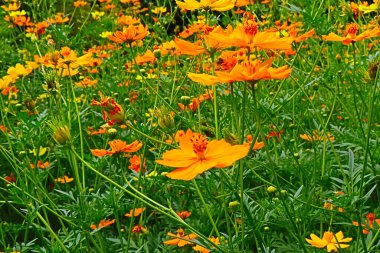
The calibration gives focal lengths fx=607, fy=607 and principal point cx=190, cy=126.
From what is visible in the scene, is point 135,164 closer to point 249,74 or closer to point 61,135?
point 61,135

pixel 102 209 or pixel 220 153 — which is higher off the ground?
pixel 220 153

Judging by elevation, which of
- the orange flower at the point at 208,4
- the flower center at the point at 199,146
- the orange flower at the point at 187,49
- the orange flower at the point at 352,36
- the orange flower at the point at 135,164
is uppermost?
the orange flower at the point at 208,4

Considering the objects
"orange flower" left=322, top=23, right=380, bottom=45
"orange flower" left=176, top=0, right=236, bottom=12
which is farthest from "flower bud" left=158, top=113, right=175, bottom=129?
"orange flower" left=322, top=23, right=380, bottom=45

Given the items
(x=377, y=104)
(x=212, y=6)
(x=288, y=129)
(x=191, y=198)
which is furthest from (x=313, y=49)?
(x=212, y=6)

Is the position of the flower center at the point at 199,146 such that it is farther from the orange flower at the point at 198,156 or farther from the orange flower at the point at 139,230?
the orange flower at the point at 139,230

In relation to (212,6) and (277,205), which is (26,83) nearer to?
(212,6)

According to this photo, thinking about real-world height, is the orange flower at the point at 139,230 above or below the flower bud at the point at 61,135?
below

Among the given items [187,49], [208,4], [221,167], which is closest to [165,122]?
[187,49]

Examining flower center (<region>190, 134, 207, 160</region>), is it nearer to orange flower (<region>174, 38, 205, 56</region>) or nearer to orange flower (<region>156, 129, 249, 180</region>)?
orange flower (<region>156, 129, 249, 180</region>)

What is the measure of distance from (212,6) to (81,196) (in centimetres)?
46

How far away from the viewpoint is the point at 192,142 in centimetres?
83

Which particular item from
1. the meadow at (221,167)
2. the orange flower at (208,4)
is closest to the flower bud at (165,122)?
the meadow at (221,167)

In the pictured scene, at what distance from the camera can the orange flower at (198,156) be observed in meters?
0.73

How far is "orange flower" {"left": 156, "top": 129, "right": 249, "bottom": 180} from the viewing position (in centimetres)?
73
